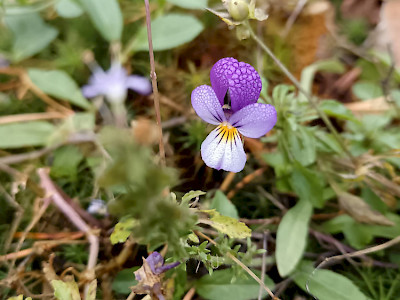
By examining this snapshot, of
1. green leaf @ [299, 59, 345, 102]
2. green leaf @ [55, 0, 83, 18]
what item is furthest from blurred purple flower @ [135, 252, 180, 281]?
green leaf @ [55, 0, 83, 18]

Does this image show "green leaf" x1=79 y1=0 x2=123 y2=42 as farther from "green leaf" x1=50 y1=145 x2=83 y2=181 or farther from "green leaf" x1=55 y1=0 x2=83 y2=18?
"green leaf" x1=50 y1=145 x2=83 y2=181

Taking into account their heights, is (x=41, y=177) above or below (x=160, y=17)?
below

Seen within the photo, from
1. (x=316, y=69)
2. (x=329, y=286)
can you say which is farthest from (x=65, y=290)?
(x=316, y=69)

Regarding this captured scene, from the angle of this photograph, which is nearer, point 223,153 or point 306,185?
point 223,153

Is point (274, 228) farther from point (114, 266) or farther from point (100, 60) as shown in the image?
point (100, 60)

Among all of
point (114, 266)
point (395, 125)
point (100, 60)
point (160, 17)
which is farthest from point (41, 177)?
point (395, 125)

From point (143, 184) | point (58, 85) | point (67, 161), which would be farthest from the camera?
point (58, 85)

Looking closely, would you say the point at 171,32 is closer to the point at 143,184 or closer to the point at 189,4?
the point at 189,4
